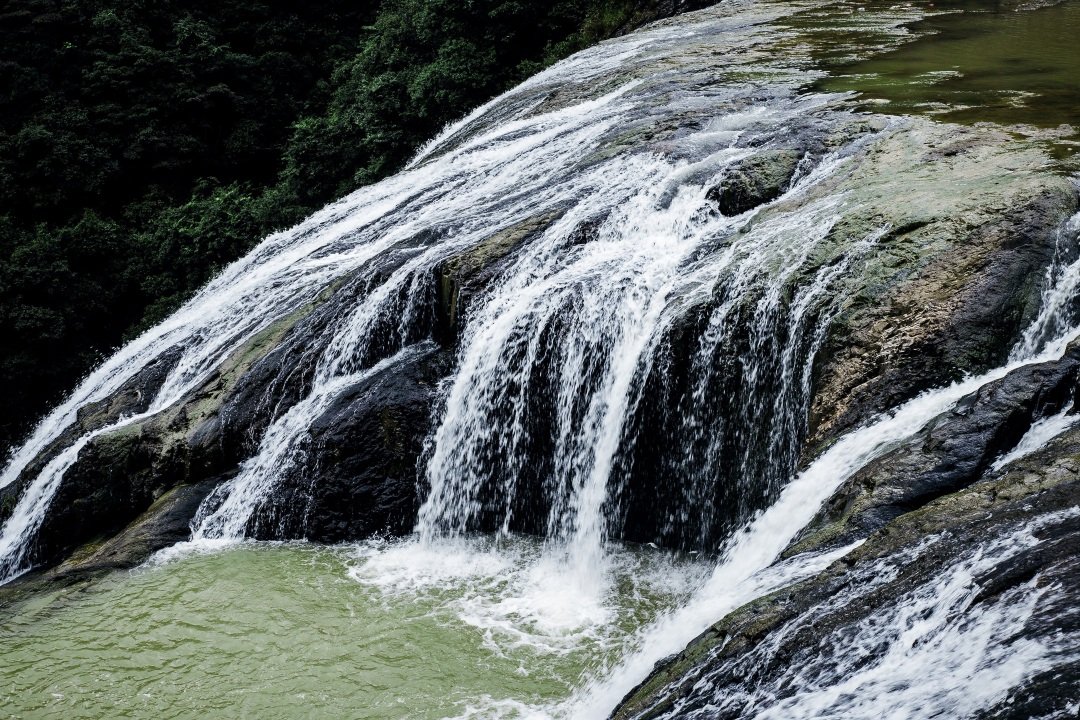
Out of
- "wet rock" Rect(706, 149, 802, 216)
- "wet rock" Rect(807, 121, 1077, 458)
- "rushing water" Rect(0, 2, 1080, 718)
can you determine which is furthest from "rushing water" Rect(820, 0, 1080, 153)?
"wet rock" Rect(706, 149, 802, 216)

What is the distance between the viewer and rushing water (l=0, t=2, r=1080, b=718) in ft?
18.5

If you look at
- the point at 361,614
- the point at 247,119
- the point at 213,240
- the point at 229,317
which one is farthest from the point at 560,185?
the point at 247,119

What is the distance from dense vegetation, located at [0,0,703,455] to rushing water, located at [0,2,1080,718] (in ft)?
26.2

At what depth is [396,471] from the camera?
806cm

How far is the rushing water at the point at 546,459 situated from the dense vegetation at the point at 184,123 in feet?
26.2

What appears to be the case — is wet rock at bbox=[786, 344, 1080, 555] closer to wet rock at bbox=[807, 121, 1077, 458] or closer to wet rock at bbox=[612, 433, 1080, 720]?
wet rock at bbox=[612, 433, 1080, 720]

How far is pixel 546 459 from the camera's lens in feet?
24.4

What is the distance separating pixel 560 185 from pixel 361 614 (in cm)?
475

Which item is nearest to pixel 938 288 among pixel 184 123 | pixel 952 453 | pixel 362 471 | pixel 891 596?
pixel 952 453

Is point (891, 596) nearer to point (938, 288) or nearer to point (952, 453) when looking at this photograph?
point (952, 453)

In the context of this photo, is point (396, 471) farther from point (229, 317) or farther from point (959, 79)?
point (959, 79)

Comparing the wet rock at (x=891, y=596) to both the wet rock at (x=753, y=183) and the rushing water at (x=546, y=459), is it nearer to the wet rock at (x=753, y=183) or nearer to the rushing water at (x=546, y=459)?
the rushing water at (x=546, y=459)

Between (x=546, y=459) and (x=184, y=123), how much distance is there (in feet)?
60.4

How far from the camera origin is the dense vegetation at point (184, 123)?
1728 centimetres
